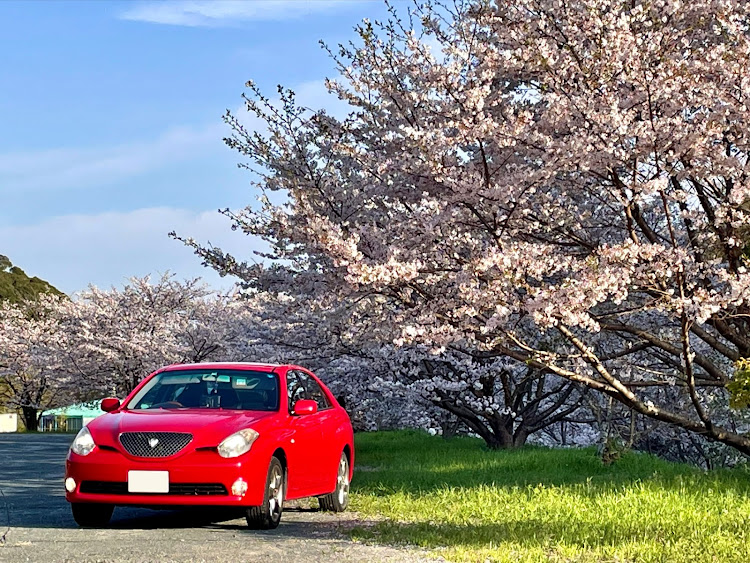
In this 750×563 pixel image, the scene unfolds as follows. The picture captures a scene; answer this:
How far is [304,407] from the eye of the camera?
10.6m

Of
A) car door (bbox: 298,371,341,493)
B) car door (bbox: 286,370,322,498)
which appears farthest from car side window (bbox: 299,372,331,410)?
car door (bbox: 286,370,322,498)

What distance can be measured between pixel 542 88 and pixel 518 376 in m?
10.1

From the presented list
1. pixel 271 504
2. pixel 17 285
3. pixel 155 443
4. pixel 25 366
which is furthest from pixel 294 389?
pixel 17 285

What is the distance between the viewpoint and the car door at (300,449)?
407 inches

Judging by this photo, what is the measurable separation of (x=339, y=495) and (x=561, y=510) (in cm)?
249

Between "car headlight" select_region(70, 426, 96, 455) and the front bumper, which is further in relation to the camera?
"car headlight" select_region(70, 426, 96, 455)

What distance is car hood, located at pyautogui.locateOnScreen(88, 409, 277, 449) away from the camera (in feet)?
31.2

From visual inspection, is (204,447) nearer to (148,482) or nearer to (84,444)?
(148,482)

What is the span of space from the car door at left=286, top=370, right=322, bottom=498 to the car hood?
0.47 m

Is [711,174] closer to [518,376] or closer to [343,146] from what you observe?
[343,146]

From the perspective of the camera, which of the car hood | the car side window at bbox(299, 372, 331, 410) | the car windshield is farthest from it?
the car side window at bbox(299, 372, 331, 410)

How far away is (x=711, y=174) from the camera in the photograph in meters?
11.3

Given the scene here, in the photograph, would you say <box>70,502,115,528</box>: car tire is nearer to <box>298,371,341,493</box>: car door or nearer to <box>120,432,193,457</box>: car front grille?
<box>120,432,193,457</box>: car front grille

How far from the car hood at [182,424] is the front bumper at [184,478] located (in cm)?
15
